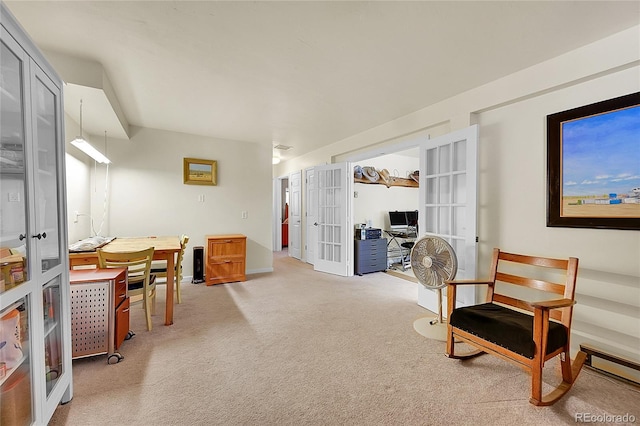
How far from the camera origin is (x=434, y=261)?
2.55 m

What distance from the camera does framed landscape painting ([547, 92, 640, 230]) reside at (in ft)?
6.11

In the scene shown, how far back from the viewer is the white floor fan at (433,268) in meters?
2.44

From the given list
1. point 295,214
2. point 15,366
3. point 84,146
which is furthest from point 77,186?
point 295,214

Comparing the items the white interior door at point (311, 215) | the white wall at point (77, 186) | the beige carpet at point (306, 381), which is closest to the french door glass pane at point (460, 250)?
the beige carpet at point (306, 381)

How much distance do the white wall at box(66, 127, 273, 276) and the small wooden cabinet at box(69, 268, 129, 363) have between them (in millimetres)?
1708

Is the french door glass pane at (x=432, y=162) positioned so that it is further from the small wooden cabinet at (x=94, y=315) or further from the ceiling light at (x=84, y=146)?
the ceiling light at (x=84, y=146)

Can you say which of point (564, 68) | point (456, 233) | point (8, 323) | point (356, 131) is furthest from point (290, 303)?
point (564, 68)

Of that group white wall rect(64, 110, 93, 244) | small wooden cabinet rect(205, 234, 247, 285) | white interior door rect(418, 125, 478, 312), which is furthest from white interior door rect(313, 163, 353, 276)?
white wall rect(64, 110, 93, 244)

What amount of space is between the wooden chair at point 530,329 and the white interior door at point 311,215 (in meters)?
3.38

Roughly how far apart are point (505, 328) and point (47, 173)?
2.89 metres

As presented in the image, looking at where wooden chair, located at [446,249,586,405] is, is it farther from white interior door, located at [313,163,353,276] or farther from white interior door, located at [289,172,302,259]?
white interior door, located at [289,172,302,259]

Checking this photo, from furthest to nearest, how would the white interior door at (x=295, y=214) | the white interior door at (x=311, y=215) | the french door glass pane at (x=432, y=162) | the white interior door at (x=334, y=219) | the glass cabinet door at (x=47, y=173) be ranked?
the white interior door at (x=295, y=214), the white interior door at (x=311, y=215), the white interior door at (x=334, y=219), the french door glass pane at (x=432, y=162), the glass cabinet door at (x=47, y=173)

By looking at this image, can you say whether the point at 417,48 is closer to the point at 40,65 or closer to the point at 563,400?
the point at 40,65

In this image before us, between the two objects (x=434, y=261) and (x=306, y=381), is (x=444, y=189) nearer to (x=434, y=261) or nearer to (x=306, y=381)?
(x=434, y=261)
